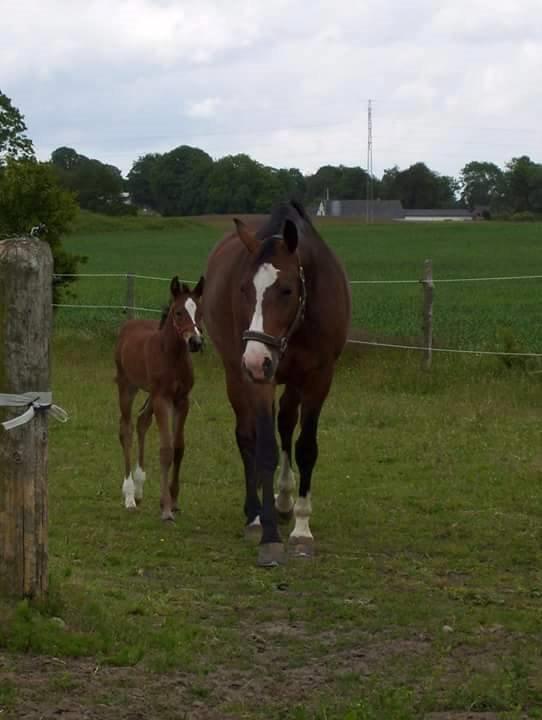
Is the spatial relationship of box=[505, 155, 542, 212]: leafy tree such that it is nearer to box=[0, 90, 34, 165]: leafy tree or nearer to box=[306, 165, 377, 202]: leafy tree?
box=[306, 165, 377, 202]: leafy tree

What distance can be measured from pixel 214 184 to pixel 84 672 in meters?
71.7

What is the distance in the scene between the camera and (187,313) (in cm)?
871

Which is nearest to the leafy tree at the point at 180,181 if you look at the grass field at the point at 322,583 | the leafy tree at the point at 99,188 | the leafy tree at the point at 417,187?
the leafy tree at the point at 99,188

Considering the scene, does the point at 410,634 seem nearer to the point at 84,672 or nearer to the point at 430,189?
the point at 84,672

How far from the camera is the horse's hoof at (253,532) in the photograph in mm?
7695

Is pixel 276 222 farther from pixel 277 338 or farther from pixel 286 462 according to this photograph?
pixel 286 462

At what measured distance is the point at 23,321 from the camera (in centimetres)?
502

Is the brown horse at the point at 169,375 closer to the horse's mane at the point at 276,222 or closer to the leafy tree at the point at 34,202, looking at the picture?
the horse's mane at the point at 276,222

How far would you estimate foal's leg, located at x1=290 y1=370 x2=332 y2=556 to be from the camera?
24.8 ft

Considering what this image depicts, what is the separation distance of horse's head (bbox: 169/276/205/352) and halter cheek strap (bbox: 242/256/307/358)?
52.4 inches

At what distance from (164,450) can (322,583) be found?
2.45 metres

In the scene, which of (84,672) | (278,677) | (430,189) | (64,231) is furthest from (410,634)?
(430,189)

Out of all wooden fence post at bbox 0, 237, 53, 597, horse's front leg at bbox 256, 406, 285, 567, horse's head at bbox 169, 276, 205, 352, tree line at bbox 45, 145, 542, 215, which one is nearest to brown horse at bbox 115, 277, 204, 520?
horse's head at bbox 169, 276, 205, 352

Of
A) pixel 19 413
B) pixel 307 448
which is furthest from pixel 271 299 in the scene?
pixel 19 413
